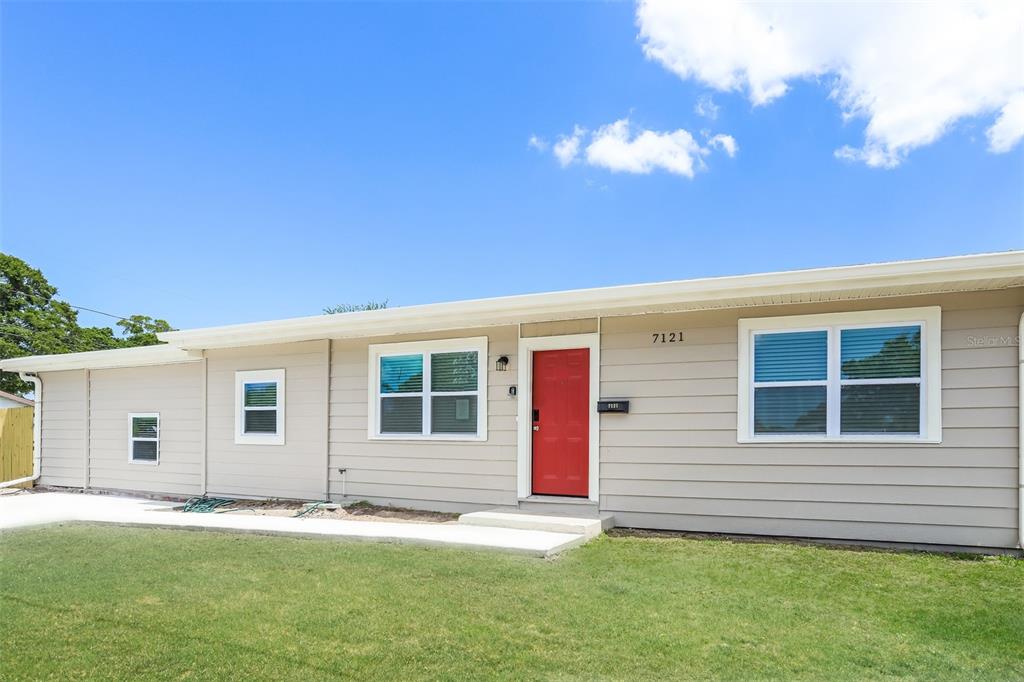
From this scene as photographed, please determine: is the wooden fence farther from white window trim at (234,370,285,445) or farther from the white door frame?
the white door frame

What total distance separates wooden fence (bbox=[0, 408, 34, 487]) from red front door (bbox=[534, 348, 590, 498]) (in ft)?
36.4

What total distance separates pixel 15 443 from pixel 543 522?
A: 12.0 metres

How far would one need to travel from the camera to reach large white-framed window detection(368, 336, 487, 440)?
7966 mm

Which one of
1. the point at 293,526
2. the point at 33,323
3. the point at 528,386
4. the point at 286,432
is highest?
the point at 33,323

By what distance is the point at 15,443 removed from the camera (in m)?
13.1

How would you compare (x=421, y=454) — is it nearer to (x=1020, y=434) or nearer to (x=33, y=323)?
(x=1020, y=434)

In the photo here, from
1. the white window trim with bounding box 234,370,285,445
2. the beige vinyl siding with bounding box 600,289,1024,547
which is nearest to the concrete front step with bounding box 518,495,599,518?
the beige vinyl siding with bounding box 600,289,1024,547

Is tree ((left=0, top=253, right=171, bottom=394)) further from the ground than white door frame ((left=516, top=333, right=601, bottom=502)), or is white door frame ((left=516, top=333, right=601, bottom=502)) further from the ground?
tree ((left=0, top=253, right=171, bottom=394))

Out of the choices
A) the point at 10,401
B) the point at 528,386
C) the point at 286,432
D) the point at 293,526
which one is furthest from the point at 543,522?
the point at 10,401

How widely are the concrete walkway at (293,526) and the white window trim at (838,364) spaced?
2.06 m

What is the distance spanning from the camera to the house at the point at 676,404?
5660 mm

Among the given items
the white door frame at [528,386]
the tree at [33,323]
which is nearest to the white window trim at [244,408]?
the white door frame at [528,386]

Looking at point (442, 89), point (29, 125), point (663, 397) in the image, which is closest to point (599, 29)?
point (442, 89)

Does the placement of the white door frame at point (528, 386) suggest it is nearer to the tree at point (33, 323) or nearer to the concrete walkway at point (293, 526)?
the concrete walkway at point (293, 526)
